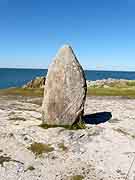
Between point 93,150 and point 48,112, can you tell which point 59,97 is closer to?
point 48,112

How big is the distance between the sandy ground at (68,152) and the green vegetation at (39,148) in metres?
0.21

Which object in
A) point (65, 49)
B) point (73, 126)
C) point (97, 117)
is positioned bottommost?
point (97, 117)

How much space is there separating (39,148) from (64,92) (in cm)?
501

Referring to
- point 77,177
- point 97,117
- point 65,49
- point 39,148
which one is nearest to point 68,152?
point 39,148

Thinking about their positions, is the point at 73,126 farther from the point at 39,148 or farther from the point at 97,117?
the point at 97,117

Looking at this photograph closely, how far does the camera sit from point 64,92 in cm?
2023

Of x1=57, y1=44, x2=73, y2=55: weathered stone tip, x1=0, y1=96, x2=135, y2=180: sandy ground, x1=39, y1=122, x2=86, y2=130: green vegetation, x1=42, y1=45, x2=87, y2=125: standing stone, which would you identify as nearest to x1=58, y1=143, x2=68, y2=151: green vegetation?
x1=0, y1=96, x2=135, y2=180: sandy ground

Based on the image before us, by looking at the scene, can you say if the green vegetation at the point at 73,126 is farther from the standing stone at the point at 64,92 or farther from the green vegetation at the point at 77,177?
the green vegetation at the point at 77,177

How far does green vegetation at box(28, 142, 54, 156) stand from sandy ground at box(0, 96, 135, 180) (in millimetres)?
206

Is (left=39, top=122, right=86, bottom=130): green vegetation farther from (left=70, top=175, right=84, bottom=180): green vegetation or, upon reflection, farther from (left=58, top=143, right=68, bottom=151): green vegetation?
(left=70, top=175, right=84, bottom=180): green vegetation

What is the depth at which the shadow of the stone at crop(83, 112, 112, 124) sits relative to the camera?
75.0 feet

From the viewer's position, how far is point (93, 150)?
16.4 metres

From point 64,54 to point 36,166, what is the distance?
8946 mm

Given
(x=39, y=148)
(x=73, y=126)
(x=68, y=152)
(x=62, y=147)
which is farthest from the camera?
(x=73, y=126)
